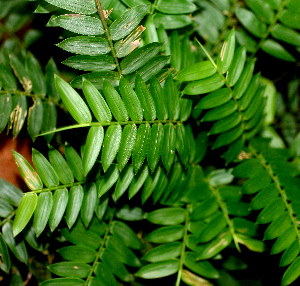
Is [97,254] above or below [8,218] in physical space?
below

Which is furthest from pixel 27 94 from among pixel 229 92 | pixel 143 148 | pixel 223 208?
pixel 223 208

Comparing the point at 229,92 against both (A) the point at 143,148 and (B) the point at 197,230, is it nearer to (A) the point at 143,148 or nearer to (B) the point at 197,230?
(A) the point at 143,148

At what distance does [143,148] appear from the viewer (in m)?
0.81

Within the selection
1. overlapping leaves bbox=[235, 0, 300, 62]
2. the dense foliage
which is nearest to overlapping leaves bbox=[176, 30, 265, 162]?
the dense foliage

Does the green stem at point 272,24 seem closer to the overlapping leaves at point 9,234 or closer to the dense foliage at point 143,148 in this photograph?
the dense foliage at point 143,148

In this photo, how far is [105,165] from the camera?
0.75 metres

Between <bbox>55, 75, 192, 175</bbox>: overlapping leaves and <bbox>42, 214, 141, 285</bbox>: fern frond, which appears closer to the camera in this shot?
<bbox>55, 75, 192, 175</bbox>: overlapping leaves

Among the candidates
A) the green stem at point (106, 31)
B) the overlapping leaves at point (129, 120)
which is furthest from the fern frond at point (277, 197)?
the green stem at point (106, 31)

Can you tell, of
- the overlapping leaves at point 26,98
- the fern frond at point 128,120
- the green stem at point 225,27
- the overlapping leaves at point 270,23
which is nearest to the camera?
the fern frond at point 128,120

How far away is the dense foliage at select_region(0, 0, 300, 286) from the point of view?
812 mm

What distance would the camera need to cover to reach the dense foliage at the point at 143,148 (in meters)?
0.81

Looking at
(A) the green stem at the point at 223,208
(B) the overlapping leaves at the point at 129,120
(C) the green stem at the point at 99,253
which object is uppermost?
(B) the overlapping leaves at the point at 129,120

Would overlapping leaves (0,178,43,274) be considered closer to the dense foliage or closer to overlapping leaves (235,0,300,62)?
the dense foliage

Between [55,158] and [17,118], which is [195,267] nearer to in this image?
[55,158]
